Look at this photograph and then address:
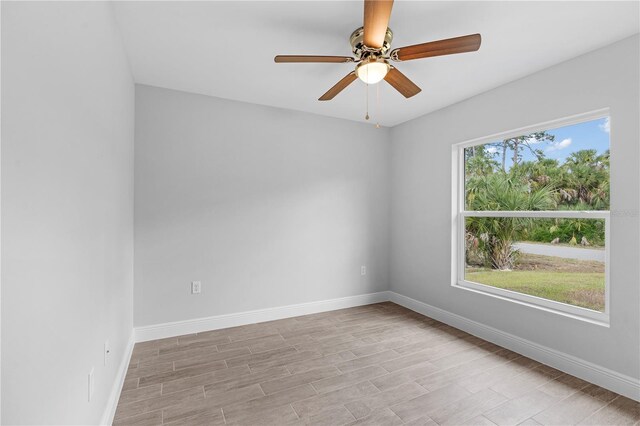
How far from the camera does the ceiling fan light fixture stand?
1926 millimetres

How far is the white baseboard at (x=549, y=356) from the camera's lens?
6.83 feet

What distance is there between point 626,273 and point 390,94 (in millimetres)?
2440

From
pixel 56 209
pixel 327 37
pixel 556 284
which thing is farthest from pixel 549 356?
pixel 56 209

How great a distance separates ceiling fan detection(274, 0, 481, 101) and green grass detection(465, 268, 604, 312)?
2065 mm

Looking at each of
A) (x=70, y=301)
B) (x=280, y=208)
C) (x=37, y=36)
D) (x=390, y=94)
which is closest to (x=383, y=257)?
(x=280, y=208)

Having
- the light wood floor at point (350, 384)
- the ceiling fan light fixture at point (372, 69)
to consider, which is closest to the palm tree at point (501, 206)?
the light wood floor at point (350, 384)

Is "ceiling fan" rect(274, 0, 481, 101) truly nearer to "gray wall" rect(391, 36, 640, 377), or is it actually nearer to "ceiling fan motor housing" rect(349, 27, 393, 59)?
"ceiling fan motor housing" rect(349, 27, 393, 59)

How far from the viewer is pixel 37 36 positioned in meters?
0.89

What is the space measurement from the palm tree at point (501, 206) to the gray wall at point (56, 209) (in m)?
3.40

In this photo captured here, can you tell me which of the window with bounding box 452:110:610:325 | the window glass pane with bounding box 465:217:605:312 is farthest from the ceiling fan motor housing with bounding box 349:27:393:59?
the window glass pane with bounding box 465:217:605:312

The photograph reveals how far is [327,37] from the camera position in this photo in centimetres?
215

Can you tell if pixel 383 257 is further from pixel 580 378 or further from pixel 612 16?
pixel 612 16

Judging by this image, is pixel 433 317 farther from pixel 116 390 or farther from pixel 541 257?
pixel 116 390

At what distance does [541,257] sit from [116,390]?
359cm
